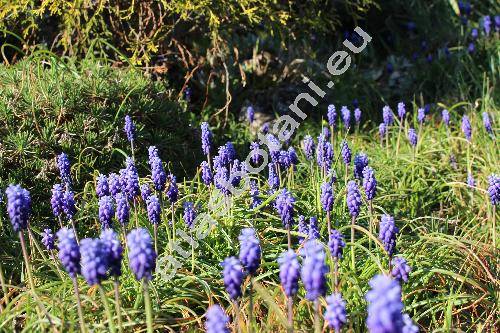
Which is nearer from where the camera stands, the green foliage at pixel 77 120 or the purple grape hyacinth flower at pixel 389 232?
the purple grape hyacinth flower at pixel 389 232

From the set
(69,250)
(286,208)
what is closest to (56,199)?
(69,250)

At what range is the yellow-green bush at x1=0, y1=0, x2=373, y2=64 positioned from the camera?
5.94 metres

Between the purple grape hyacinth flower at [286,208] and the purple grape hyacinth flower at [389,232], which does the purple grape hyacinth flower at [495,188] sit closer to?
the purple grape hyacinth flower at [389,232]

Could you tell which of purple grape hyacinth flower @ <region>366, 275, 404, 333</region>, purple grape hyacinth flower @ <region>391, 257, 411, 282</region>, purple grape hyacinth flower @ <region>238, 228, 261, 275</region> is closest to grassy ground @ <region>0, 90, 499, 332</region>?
purple grape hyacinth flower @ <region>238, 228, 261, 275</region>

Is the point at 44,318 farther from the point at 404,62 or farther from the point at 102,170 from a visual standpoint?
the point at 404,62

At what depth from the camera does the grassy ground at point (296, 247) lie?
10.8 feet

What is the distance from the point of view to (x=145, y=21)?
254 inches

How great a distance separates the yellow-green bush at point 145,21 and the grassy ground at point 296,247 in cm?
126

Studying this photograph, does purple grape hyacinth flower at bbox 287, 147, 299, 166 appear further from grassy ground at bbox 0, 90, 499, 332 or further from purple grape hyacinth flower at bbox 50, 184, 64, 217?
purple grape hyacinth flower at bbox 50, 184, 64, 217

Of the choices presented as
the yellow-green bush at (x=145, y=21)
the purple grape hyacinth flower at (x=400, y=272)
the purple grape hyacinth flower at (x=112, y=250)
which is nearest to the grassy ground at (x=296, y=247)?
the purple grape hyacinth flower at (x=400, y=272)

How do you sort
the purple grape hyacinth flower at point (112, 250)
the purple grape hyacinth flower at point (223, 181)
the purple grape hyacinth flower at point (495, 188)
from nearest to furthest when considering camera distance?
the purple grape hyacinth flower at point (112, 250)
the purple grape hyacinth flower at point (495, 188)
the purple grape hyacinth flower at point (223, 181)

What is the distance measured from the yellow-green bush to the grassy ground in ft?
4.12

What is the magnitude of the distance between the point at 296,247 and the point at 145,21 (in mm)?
3258

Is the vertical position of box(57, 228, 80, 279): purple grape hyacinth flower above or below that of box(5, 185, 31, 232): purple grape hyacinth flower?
below
